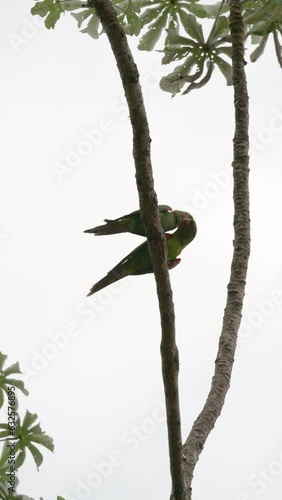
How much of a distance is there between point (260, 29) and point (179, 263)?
2134 millimetres

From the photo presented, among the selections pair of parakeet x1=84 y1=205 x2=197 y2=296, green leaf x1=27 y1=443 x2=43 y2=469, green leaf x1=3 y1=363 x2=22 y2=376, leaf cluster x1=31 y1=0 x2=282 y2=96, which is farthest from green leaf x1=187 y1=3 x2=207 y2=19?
green leaf x1=27 y1=443 x2=43 y2=469

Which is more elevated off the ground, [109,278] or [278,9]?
[278,9]

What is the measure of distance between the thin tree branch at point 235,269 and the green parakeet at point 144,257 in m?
0.72

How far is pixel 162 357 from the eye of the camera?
3113 mm

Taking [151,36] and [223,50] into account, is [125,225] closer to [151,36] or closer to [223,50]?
[223,50]

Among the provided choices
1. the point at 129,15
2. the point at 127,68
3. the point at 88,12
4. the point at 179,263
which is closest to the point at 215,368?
the point at 179,263

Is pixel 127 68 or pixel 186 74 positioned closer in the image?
pixel 127 68

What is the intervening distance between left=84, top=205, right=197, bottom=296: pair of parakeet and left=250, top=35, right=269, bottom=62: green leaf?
2.88m

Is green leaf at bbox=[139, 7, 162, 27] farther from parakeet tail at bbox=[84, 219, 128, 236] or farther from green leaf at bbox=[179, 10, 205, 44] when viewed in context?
parakeet tail at bbox=[84, 219, 128, 236]

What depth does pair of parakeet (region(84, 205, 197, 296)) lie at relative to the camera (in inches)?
142

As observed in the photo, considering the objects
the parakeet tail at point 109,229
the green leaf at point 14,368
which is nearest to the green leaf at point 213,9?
the parakeet tail at point 109,229

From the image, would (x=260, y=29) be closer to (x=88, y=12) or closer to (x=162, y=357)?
(x=88, y=12)

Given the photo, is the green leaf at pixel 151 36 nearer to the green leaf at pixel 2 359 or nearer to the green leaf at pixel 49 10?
the green leaf at pixel 49 10

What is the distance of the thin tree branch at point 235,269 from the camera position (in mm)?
3857
